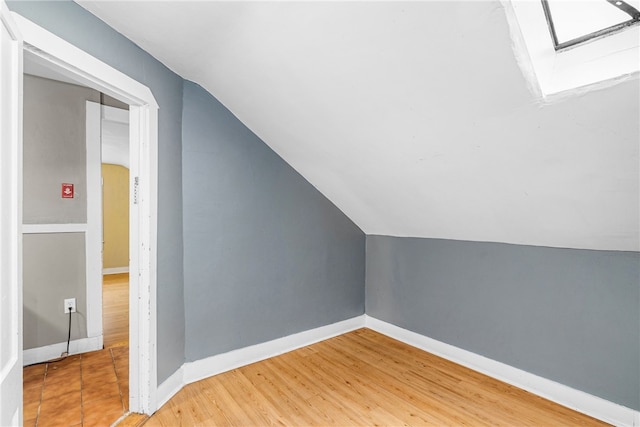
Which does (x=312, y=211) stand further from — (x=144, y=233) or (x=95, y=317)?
(x=95, y=317)

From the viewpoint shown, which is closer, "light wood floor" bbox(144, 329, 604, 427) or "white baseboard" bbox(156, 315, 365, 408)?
"light wood floor" bbox(144, 329, 604, 427)

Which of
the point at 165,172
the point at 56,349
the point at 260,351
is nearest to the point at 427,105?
the point at 165,172

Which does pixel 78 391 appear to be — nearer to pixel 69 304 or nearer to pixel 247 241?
pixel 69 304

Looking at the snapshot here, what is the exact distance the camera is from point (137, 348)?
1.81 meters

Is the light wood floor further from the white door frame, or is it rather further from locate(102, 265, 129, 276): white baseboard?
locate(102, 265, 129, 276): white baseboard

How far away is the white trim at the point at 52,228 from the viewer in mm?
2475

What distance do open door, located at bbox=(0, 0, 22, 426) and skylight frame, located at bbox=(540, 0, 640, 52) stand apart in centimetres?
184

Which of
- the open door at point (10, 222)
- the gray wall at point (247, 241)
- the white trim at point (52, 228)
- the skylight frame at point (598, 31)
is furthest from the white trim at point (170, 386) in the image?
the skylight frame at point (598, 31)

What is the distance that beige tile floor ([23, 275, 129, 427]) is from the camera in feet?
6.01

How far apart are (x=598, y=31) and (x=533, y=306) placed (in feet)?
5.33

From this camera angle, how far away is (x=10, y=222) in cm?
88

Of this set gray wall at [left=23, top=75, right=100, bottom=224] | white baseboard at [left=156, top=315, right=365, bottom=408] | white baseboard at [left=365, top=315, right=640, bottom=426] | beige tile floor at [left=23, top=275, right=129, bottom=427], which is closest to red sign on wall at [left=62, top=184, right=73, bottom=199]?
gray wall at [left=23, top=75, right=100, bottom=224]

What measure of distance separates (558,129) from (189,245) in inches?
83.4

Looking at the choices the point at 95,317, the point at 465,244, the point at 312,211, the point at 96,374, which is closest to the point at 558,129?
the point at 465,244
